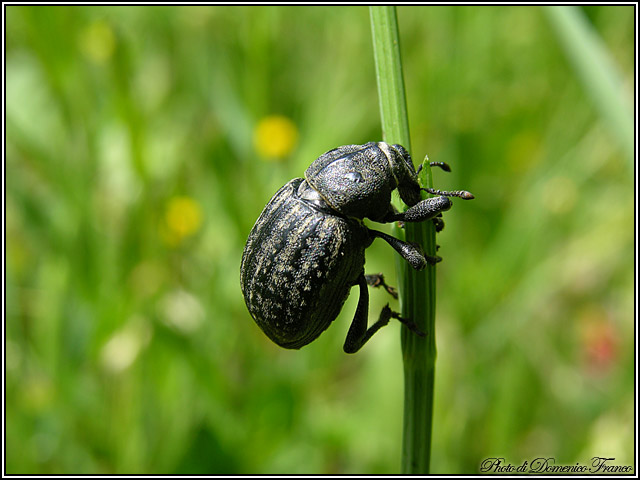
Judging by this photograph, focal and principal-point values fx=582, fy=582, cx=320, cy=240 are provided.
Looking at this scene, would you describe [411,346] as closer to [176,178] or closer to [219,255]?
[219,255]

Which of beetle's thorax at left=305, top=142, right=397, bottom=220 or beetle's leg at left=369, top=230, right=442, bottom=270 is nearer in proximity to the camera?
beetle's leg at left=369, top=230, right=442, bottom=270

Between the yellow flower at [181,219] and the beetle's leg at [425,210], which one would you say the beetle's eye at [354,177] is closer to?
the beetle's leg at [425,210]

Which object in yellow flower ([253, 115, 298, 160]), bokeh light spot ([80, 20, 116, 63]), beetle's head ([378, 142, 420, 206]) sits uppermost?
bokeh light spot ([80, 20, 116, 63])

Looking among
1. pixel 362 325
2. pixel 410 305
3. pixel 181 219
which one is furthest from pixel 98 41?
pixel 410 305

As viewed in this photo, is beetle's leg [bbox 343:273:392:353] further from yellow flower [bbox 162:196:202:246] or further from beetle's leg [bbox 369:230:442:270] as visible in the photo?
yellow flower [bbox 162:196:202:246]

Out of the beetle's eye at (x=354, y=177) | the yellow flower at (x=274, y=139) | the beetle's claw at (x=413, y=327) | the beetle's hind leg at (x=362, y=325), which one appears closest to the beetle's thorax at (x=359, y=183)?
the beetle's eye at (x=354, y=177)

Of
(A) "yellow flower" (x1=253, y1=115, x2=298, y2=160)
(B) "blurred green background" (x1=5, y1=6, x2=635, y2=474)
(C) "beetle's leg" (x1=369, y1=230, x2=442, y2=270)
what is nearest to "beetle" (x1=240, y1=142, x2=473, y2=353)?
(C) "beetle's leg" (x1=369, y1=230, x2=442, y2=270)
